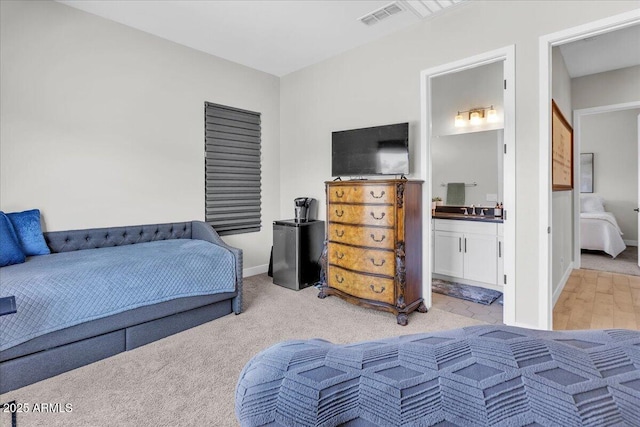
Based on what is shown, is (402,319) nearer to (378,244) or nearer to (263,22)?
(378,244)

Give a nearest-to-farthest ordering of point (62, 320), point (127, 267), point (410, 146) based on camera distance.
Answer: point (62, 320) → point (127, 267) → point (410, 146)

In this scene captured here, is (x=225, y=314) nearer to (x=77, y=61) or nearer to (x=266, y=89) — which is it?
(x=77, y=61)

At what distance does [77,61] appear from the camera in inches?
122

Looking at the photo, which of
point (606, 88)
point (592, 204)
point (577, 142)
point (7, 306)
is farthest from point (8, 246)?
point (592, 204)

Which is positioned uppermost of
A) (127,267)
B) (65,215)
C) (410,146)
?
(410,146)

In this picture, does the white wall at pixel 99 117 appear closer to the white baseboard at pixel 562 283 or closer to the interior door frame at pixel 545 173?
the interior door frame at pixel 545 173

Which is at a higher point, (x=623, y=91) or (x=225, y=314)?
(x=623, y=91)

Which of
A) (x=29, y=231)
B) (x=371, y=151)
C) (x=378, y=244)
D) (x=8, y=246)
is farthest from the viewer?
(x=371, y=151)

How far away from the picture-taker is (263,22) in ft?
10.9

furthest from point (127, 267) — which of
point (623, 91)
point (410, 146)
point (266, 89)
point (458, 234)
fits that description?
point (623, 91)

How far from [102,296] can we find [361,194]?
7.61 feet

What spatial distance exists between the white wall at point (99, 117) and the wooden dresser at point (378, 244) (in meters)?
1.81

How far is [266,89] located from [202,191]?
1.84 m

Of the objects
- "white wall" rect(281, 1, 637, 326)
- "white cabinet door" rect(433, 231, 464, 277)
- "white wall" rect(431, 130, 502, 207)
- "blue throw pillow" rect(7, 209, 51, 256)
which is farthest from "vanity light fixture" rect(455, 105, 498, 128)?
"blue throw pillow" rect(7, 209, 51, 256)
